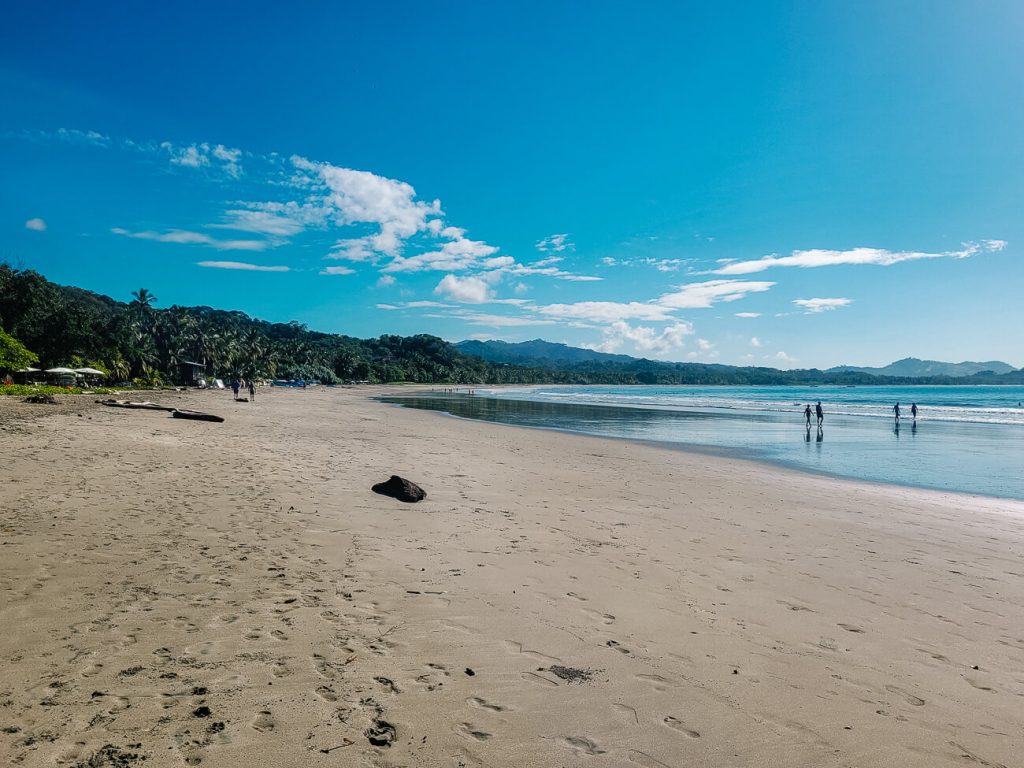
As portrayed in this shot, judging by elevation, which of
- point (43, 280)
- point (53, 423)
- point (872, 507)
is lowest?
point (872, 507)

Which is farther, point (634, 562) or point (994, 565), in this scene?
point (994, 565)

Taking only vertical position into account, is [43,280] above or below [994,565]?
above

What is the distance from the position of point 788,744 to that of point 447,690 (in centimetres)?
234

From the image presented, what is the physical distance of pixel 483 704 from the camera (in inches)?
149

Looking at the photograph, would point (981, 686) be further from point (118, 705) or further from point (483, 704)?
point (118, 705)

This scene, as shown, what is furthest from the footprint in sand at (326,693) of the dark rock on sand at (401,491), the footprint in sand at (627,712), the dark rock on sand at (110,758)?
the dark rock on sand at (401,491)

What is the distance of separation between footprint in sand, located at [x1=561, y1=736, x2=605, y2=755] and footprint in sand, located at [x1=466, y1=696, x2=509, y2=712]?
505 millimetres

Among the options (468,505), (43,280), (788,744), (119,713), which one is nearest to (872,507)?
(468,505)

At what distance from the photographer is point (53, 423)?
18062 mm

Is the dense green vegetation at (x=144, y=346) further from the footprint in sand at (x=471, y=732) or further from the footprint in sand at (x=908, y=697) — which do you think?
the footprint in sand at (x=908, y=697)

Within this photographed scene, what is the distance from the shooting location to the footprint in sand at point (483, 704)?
3.73 meters

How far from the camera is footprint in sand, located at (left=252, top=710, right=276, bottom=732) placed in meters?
3.36

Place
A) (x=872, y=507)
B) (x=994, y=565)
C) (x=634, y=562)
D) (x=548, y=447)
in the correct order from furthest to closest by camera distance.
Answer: (x=548, y=447) < (x=872, y=507) < (x=994, y=565) < (x=634, y=562)

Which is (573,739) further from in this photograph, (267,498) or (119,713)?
(267,498)
